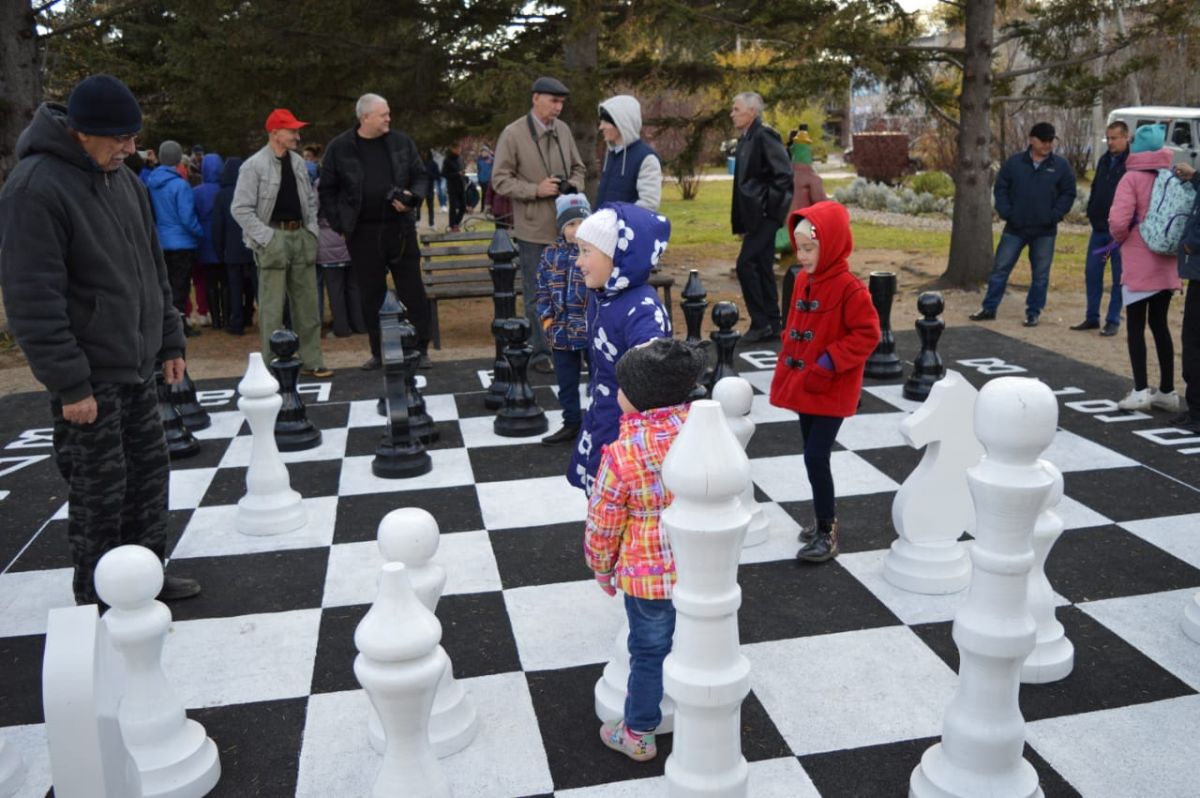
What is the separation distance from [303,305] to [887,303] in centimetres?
351

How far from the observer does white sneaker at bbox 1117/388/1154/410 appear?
5.12 meters

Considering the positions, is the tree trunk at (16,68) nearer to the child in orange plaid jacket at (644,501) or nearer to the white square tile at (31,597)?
the white square tile at (31,597)

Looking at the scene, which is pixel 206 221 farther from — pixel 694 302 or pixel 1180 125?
pixel 1180 125

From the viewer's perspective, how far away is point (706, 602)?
1.79 m

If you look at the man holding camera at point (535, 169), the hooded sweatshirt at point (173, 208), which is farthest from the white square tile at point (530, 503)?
the hooded sweatshirt at point (173, 208)

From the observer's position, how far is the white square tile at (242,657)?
279 cm

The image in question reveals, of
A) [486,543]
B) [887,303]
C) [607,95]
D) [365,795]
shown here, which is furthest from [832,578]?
[607,95]

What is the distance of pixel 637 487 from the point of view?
7.62 feet

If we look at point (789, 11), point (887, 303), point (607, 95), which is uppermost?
point (789, 11)

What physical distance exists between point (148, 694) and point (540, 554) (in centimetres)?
152

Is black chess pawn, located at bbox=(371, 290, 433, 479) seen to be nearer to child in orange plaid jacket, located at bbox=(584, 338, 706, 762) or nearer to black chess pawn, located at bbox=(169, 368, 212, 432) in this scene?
black chess pawn, located at bbox=(169, 368, 212, 432)

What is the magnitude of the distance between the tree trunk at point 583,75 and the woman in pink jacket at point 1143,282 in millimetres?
3797

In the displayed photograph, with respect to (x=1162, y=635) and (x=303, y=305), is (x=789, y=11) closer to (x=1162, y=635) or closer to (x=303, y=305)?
(x=303, y=305)

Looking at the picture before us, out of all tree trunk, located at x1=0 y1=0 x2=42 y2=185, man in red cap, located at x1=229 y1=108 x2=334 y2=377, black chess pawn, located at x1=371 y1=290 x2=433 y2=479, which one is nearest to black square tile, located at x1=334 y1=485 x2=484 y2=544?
black chess pawn, located at x1=371 y1=290 x2=433 y2=479
